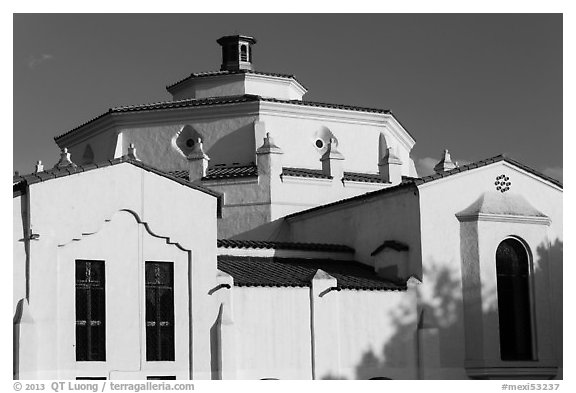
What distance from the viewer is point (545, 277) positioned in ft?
96.4

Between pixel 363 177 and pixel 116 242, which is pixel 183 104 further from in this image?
pixel 116 242

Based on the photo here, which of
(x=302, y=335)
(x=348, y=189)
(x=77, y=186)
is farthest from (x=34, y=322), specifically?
(x=348, y=189)

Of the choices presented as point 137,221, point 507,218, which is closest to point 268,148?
point 507,218

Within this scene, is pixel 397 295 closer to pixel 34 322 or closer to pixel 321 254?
pixel 321 254

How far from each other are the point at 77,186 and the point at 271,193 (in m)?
9.72

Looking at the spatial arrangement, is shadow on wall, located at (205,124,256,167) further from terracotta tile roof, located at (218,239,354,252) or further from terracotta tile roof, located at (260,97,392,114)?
terracotta tile roof, located at (218,239,354,252)

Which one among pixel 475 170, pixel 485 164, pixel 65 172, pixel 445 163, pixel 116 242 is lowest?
pixel 116 242

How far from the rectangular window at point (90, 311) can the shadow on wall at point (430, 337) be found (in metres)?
6.43

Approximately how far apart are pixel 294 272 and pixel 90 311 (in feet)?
19.1

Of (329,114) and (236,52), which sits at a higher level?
(236,52)

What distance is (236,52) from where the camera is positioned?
3778 cm

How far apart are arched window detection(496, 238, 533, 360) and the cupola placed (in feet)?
40.2

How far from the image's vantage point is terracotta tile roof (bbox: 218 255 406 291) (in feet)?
85.5

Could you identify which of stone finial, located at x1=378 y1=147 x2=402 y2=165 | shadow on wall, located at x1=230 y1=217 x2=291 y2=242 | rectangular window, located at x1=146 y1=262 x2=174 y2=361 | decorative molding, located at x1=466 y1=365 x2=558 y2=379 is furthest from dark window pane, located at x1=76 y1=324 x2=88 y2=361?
stone finial, located at x1=378 y1=147 x2=402 y2=165
